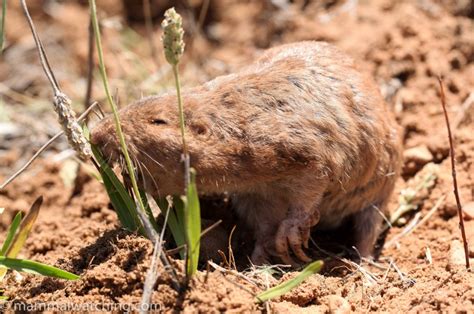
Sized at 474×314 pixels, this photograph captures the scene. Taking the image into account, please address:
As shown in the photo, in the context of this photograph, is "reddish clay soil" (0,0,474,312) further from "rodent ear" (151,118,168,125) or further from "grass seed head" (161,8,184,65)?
"grass seed head" (161,8,184,65)

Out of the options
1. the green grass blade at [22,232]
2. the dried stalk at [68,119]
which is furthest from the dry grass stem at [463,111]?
the green grass blade at [22,232]

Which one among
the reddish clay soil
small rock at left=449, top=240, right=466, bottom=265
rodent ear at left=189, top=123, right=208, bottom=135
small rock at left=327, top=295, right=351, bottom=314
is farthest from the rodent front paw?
small rock at left=449, top=240, right=466, bottom=265

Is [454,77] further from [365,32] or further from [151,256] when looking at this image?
[151,256]

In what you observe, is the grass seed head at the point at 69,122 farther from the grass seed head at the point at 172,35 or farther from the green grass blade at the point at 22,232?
the grass seed head at the point at 172,35

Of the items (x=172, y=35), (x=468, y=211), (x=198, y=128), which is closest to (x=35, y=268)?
(x=198, y=128)

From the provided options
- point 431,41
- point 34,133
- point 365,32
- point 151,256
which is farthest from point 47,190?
point 431,41

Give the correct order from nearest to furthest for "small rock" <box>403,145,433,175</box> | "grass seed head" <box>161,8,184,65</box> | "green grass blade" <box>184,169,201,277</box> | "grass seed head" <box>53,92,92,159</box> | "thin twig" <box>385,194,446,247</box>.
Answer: "grass seed head" <box>161,8,184,65</box>, "green grass blade" <box>184,169,201,277</box>, "grass seed head" <box>53,92,92,159</box>, "thin twig" <box>385,194,446,247</box>, "small rock" <box>403,145,433,175</box>
